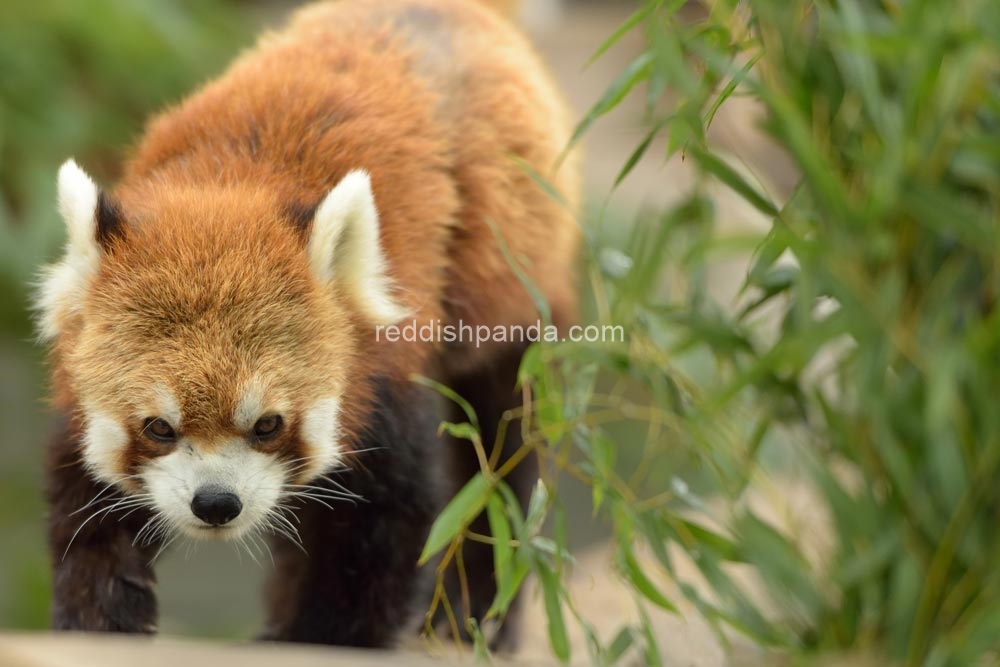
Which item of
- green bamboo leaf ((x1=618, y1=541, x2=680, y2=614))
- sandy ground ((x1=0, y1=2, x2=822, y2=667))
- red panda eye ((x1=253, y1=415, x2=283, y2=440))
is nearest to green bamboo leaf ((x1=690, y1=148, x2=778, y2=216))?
sandy ground ((x1=0, y1=2, x2=822, y2=667))

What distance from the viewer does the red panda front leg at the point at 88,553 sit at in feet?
5.37

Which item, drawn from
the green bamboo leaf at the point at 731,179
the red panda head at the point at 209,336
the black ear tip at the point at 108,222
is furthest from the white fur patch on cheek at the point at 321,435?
the green bamboo leaf at the point at 731,179

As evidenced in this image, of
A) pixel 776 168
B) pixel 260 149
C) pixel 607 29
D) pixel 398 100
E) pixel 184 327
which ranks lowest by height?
pixel 184 327

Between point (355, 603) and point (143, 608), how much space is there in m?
0.33

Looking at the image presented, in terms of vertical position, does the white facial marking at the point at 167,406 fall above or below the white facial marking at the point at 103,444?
above

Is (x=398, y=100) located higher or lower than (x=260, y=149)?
higher

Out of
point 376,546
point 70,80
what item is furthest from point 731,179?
point 70,80

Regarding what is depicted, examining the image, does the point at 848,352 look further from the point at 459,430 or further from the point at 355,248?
the point at 355,248

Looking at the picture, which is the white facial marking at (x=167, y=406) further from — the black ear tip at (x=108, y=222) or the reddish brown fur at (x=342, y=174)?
the black ear tip at (x=108, y=222)

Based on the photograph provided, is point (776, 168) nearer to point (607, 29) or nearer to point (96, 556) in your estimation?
point (607, 29)

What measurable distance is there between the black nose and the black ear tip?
15.2 inches

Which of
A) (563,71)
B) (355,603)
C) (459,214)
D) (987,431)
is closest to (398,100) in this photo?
(459,214)

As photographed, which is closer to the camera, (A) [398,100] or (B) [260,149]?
(B) [260,149]

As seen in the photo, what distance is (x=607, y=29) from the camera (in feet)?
14.4
